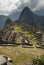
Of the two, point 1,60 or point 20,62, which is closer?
point 1,60

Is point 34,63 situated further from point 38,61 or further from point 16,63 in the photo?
point 16,63

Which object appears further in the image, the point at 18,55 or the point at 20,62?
the point at 18,55

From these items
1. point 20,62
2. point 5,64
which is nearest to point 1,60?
point 5,64

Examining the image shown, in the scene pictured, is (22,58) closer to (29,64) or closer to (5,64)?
(29,64)

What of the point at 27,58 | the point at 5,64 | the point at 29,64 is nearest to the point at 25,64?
the point at 29,64

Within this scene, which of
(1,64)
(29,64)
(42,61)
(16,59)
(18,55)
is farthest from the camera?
(18,55)

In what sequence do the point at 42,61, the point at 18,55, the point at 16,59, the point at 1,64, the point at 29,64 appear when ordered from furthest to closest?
the point at 18,55
the point at 16,59
the point at 29,64
the point at 42,61
the point at 1,64

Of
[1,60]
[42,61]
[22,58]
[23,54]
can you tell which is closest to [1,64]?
[1,60]
